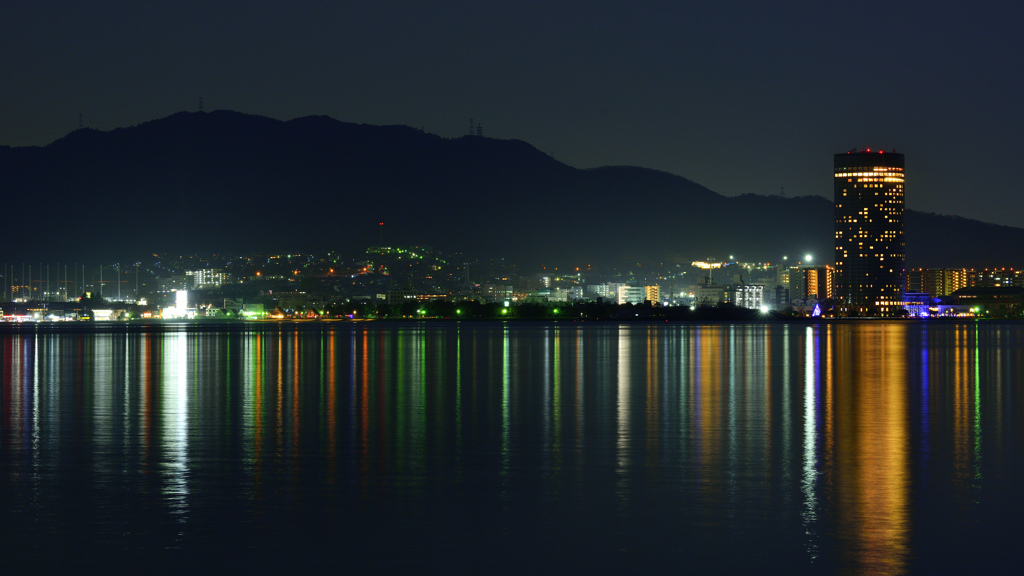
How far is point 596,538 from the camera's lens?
11594 millimetres

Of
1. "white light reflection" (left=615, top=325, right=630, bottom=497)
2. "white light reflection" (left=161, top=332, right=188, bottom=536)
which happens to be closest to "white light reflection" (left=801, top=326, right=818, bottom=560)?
"white light reflection" (left=615, top=325, right=630, bottom=497)

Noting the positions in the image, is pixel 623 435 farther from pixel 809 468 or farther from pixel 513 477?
pixel 513 477

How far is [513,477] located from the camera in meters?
15.3

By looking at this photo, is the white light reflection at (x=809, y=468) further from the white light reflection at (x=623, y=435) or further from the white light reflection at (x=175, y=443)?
the white light reflection at (x=175, y=443)

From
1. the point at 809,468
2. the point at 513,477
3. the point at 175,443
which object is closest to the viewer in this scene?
the point at 513,477

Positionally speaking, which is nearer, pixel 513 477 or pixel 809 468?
pixel 513 477

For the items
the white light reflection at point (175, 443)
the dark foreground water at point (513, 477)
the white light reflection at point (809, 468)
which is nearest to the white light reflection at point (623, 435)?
the dark foreground water at point (513, 477)

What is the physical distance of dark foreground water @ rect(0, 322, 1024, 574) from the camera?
36.2 feet

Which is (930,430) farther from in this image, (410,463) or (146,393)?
(146,393)

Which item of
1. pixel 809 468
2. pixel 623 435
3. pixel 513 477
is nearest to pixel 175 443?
pixel 513 477

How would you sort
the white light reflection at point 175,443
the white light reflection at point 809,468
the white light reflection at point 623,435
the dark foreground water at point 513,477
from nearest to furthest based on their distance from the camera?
the dark foreground water at point 513,477, the white light reflection at point 809,468, the white light reflection at point 175,443, the white light reflection at point 623,435

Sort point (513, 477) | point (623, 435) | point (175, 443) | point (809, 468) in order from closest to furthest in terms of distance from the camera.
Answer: point (513, 477)
point (809, 468)
point (175, 443)
point (623, 435)

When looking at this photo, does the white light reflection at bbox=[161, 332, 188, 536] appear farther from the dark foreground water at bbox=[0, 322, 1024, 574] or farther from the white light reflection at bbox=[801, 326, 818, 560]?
the white light reflection at bbox=[801, 326, 818, 560]

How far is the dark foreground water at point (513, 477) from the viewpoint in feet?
36.2
